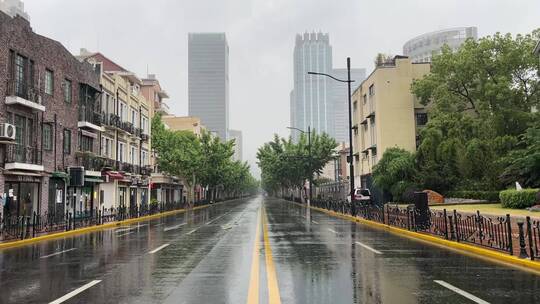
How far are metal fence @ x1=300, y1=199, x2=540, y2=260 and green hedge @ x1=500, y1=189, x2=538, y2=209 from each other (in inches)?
195

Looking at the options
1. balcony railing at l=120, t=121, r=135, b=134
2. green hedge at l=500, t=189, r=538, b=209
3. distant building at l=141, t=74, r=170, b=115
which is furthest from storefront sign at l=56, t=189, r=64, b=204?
distant building at l=141, t=74, r=170, b=115

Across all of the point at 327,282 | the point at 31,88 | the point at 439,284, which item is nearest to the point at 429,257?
the point at 439,284

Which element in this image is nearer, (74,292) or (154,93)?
(74,292)

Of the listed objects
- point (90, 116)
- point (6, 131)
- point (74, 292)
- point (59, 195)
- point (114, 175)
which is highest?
point (90, 116)

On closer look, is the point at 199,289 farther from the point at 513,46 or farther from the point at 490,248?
the point at 513,46

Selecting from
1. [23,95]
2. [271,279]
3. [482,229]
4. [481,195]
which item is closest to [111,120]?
[23,95]

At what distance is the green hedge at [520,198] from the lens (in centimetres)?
2352

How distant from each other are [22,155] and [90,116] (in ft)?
34.1

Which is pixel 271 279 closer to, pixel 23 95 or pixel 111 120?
pixel 23 95

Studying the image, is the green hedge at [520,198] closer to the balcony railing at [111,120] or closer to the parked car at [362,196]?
the parked car at [362,196]

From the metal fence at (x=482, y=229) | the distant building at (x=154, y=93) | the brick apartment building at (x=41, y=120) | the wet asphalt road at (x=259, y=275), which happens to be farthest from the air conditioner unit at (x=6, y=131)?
the distant building at (x=154, y=93)

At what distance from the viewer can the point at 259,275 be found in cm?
1079

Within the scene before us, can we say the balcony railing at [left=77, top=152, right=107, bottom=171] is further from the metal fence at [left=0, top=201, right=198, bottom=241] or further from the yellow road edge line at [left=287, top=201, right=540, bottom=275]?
the yellow road edge line at [left=287, top=201, right=540, bottom=275]

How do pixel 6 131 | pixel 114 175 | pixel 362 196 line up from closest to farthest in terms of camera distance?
1. pixel 6 131
2. pixel 114 175
3. pixel 362 196
